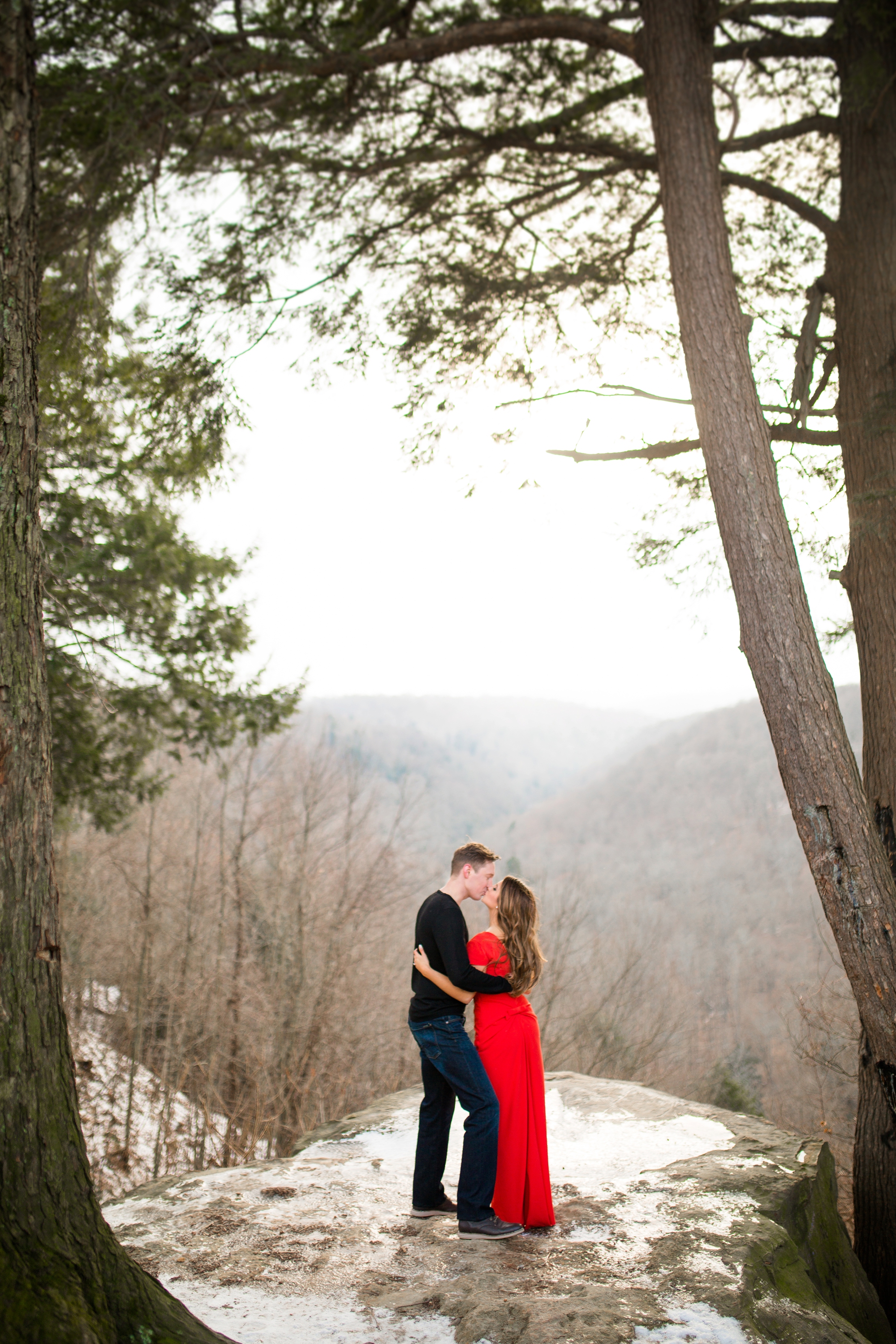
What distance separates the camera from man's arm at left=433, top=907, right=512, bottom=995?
3.71m

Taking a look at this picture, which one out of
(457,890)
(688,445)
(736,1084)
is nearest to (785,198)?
(688,445)

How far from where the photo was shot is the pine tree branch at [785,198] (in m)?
5.36

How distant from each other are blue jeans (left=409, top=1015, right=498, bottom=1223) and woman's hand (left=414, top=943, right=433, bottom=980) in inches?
8.2

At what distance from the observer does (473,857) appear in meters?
3.86

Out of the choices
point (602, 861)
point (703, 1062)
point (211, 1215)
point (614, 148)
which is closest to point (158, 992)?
point (211, 1215)

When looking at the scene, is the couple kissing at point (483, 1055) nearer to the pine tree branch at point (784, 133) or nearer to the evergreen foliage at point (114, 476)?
the evergreen foliage at point (114, 476)

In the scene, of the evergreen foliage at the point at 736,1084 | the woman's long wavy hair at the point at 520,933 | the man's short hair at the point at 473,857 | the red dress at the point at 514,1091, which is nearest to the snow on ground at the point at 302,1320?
the red dress at the point at 514,1091

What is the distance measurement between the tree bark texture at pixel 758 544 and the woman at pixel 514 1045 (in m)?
1.46

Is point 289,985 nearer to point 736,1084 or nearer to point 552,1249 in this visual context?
point 736,1084

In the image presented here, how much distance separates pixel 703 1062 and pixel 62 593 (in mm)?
25076

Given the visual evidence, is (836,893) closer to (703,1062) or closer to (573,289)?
(573,289)

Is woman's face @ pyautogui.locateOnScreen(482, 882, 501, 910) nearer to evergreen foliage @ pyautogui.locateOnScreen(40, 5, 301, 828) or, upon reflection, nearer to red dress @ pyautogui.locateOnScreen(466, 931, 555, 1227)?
red dress @ pyautogui.locateOnScreen(466, 931, 555, 1227)

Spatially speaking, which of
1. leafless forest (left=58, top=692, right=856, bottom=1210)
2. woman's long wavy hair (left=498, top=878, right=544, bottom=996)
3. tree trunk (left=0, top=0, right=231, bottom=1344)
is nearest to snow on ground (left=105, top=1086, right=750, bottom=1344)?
tree trunk (left=0, top=0, right=231, bottom=1344)

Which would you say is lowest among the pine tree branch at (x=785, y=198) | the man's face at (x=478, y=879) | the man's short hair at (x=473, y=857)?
the man's face at (x=478, y=879)
